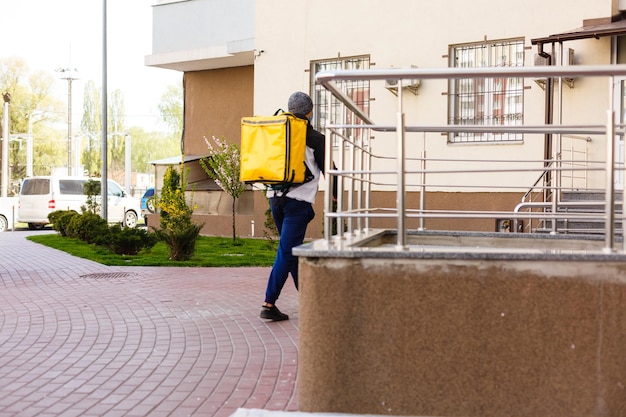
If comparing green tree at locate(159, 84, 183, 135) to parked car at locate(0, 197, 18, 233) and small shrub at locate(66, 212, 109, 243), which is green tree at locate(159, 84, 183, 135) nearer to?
parked car at locate(0, 197, 18, 233)

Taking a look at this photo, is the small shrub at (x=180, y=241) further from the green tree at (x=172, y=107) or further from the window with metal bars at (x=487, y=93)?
the green tree at (x=172, y=107)

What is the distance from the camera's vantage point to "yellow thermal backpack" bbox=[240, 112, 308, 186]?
19.3 ft

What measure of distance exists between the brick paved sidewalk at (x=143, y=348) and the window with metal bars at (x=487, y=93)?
730 centimetres

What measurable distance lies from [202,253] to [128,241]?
1.50 meters

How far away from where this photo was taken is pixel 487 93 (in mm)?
16906

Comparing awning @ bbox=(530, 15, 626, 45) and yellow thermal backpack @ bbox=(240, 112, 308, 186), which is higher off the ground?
awning @ bbox=(530, 15, 626, 45)

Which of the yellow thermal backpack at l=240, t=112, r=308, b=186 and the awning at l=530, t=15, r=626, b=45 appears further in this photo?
the awning at l=530, t=15, r=626, b=45

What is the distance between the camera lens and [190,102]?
26297mm

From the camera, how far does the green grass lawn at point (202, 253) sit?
1412 cm

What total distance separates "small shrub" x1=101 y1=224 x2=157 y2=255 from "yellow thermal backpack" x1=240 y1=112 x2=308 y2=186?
10.3 meters

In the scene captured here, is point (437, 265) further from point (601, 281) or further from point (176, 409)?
point (176, 409)

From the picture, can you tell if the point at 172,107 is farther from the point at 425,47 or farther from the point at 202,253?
the point at 202,253

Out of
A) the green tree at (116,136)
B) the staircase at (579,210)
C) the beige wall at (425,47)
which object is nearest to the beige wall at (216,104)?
the beige wall at (425,47)

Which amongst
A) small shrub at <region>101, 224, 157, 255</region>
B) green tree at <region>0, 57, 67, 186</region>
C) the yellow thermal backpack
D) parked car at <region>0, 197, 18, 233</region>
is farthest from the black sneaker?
green tree at <region>0, 57, 67, 186</region>
